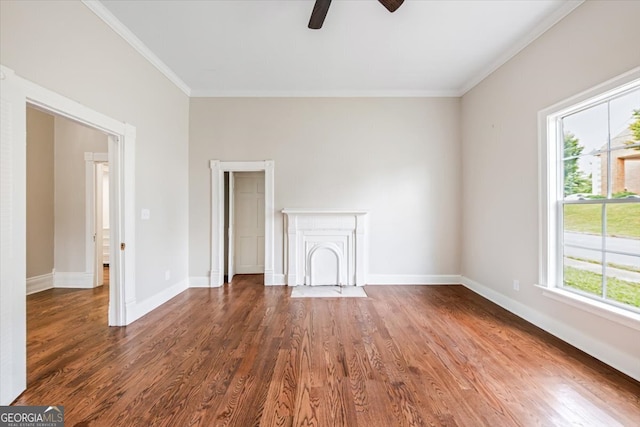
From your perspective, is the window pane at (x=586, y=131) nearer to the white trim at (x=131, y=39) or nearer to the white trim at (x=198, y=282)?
the white trim at (x=131, y=39)

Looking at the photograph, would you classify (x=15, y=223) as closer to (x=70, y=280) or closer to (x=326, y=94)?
(x=70, y=280)

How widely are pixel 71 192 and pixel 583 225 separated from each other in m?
6.65

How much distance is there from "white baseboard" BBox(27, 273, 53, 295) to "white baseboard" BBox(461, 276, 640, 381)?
6497 millimetres

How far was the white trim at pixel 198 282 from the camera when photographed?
4465 millimetres

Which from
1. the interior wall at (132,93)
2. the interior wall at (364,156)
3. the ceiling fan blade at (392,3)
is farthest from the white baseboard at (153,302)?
the ceiling fan blade at (392,3)

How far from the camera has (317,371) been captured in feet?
6.89

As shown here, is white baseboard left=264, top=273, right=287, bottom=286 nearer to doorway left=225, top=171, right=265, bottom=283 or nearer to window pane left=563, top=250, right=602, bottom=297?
Result: doorway left=225, top=171, right=265, bottom=283

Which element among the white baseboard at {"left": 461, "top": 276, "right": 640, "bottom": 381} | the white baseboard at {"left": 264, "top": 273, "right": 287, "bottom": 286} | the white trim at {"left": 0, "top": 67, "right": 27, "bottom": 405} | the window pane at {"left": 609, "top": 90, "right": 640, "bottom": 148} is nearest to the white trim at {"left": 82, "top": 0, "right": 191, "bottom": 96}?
the white trim at {"left": 0, "top": 67, "right": 27, "bottom": 405}

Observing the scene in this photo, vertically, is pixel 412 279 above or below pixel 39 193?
below

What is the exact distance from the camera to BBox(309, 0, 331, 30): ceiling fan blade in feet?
7.37

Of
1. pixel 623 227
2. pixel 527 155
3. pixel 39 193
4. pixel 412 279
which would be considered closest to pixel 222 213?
pixel 39 193

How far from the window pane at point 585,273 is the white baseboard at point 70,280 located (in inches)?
248

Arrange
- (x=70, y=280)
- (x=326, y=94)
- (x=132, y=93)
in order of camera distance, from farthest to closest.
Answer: (x=326, y=94), (x=70, y=280), (x=132, y=93)

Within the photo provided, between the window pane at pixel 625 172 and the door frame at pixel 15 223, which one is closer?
the door frame at pixel 15 223
